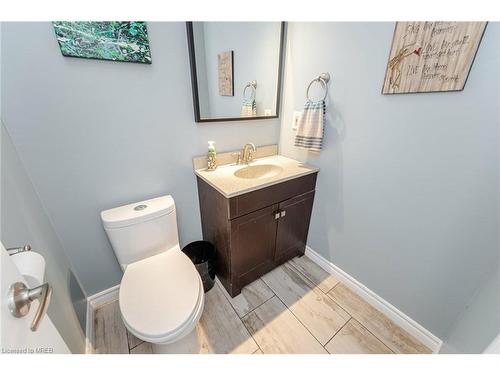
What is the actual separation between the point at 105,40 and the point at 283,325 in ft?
5.98

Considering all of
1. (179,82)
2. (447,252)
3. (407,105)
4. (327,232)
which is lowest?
(327,232)

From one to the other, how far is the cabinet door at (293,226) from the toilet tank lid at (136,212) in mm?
734

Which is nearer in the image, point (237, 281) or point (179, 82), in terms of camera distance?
point (179, 82)

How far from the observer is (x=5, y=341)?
1.16 feet

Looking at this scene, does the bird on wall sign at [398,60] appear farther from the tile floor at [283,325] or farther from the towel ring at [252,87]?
the tile floor at [283,325]

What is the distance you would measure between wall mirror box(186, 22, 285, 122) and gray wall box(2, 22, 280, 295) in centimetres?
7

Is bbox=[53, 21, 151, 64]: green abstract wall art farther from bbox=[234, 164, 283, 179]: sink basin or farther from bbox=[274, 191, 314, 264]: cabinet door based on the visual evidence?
bbox=[274, 191, 314, 264]: cabinet door

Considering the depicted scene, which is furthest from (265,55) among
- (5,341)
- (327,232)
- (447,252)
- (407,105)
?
(5,341)

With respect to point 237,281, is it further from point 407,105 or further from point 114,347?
point 407,105

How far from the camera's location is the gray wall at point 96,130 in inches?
33.7

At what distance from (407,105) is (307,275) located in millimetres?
1305

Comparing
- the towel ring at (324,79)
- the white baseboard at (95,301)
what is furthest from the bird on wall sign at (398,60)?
the white baseboard at (95,301)

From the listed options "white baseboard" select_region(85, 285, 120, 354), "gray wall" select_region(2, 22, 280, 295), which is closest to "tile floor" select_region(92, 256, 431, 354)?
"white baseboard" select_region(85, 285, 120, 354)

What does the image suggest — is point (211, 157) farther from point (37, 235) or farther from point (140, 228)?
point (37, 235)
